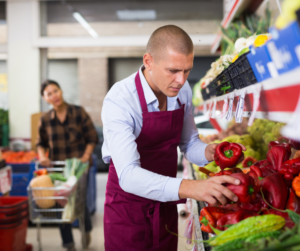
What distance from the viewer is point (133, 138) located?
140cm

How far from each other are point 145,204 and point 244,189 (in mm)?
705

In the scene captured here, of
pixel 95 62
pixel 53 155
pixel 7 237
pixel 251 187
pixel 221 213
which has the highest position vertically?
pixel 95 62

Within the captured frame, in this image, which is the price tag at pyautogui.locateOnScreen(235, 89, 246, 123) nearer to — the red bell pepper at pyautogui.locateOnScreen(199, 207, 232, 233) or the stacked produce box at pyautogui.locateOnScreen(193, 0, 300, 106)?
the stacked produce box at pyautogui.locateOnScreen(193, 0, 300, 106)

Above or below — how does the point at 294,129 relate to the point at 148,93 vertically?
below

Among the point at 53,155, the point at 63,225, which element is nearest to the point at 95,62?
the point at 53,155

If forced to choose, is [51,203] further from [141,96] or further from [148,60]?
[148,60]

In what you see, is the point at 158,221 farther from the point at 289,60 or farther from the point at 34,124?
the point at 34,124

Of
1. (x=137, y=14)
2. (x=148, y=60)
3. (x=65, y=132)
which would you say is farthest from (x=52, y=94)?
(x=137, y=14)

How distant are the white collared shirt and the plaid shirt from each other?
2014mm

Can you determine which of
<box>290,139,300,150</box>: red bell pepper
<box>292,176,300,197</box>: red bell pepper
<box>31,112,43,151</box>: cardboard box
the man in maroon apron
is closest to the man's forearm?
the man in maroon apron

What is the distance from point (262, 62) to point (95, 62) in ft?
27.3

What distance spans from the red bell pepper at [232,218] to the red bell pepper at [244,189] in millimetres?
48

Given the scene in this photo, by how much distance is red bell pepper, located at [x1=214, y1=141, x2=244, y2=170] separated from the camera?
152cm

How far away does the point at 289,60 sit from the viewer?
28.8 inches
